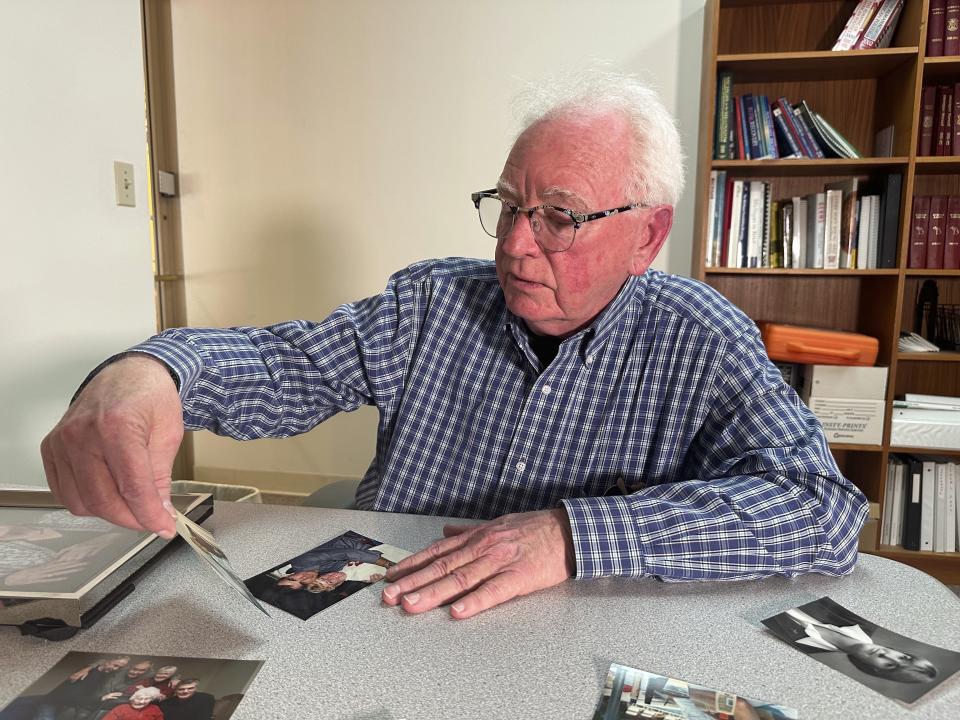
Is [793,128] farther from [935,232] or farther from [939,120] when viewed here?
[935,232]

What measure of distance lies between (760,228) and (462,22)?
4.39ft

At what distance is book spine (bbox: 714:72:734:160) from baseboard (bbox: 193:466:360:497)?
1946 mm

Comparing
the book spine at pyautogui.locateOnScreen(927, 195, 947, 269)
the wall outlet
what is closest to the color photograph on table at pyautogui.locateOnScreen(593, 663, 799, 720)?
the wall outlet

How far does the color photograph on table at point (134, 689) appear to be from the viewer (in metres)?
0.54

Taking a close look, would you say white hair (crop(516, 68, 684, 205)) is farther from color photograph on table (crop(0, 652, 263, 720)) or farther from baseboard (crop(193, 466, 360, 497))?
baseboard (crop(193, 466, 360, 497))

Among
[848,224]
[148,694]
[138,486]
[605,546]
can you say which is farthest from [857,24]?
[148,694]

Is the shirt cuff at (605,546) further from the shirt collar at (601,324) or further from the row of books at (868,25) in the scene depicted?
the row of books at (868,25)

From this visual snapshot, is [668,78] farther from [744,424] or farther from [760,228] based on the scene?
[744,424]

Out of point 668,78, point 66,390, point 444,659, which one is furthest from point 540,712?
point 668,78

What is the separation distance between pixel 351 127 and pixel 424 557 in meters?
2.25

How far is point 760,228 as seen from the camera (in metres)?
2.35

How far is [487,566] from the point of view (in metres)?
0.76

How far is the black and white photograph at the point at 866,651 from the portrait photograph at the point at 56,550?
71 cm

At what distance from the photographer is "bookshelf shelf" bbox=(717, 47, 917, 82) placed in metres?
2.12
